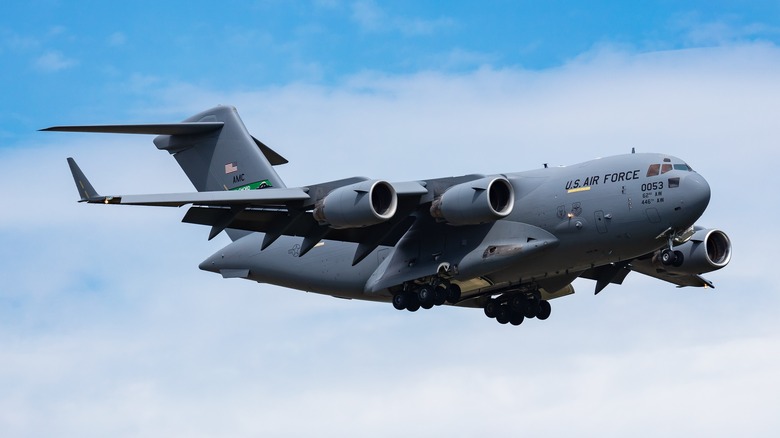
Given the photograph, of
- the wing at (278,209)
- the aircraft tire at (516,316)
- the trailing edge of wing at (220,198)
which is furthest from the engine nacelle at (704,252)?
the trailing edge of wing at (220,198)

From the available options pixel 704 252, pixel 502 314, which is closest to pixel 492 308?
pixel 502 314

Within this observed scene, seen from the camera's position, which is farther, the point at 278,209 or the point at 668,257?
the point at 278,209

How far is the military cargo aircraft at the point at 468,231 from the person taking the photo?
2034cm

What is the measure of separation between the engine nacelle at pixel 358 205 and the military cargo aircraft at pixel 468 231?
0.01 m

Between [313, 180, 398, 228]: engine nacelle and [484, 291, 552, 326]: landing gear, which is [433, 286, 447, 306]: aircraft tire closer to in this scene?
[484, 291, 552, 326]: landing gear

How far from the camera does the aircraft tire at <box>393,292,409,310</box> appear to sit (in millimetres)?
22125

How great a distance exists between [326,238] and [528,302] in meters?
3.73

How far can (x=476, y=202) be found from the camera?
20500 millimetres

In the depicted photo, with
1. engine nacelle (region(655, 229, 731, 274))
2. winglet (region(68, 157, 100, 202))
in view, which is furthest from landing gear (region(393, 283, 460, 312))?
winglet (region(68, 157, 100, 202))

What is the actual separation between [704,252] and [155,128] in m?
9.53

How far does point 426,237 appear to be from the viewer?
2208 centimetres

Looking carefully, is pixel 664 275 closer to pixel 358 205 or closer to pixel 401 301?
pixel 401 301

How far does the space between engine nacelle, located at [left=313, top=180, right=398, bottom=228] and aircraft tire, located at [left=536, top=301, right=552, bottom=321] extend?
4246 mm

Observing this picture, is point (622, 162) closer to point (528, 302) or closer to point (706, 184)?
point (706, 184)
